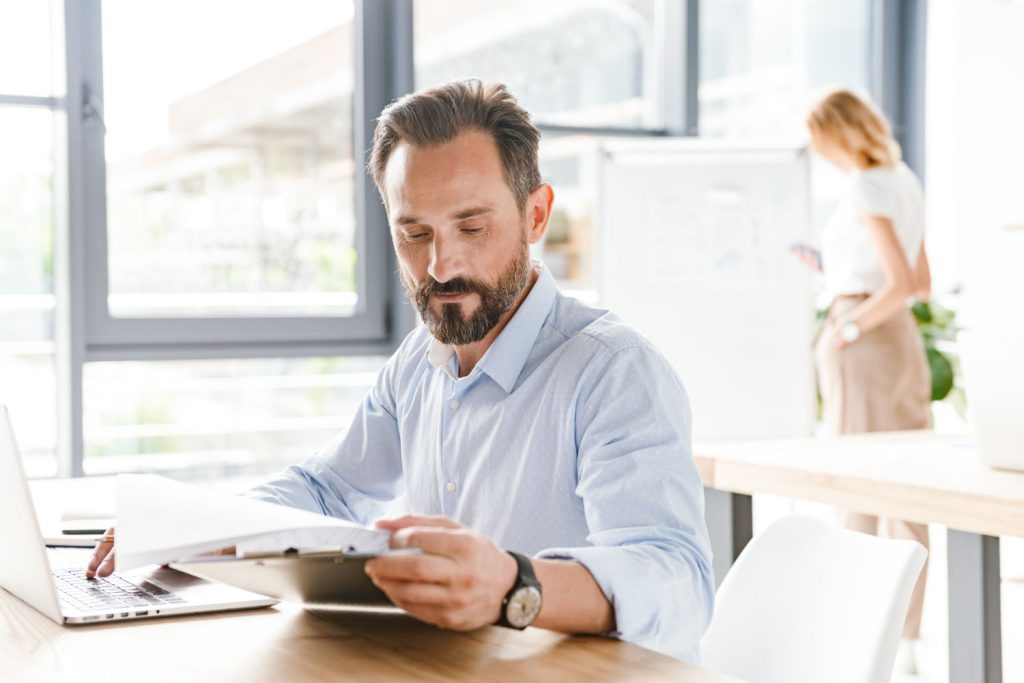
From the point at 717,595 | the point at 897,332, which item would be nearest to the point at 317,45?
the point at 897,332

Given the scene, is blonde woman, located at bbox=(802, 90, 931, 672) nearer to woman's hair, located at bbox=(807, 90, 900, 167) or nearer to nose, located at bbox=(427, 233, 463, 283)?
woman's hair, located at bbox=(807, 90, 900, 167)

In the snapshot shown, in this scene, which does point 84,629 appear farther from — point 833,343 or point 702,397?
point 702,397

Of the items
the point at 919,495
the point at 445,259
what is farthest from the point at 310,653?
the point at 919,495

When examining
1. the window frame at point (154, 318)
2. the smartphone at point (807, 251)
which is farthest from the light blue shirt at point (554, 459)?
the smartphone at point (807, 251)

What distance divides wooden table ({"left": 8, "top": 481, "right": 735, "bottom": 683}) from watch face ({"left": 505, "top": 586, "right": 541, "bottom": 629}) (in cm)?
4

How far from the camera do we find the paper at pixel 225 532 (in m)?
0.98

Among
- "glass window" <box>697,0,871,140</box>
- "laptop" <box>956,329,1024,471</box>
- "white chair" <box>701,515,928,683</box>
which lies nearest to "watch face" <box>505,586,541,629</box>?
"white chair" <box>701,515,928,683</box>

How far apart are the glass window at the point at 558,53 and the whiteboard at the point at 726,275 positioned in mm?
419

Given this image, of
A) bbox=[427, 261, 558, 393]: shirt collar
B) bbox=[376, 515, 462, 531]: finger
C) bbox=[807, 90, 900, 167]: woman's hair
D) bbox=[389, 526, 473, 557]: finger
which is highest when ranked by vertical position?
bbox=[807, 90, 900, 167]: woman's hair

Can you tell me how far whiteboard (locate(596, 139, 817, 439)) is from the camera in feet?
14.3

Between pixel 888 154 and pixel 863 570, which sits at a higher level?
pixel 888 154

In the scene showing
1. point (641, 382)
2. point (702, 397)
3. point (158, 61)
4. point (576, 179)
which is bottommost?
point (702, 397)

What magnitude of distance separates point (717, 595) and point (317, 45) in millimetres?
3143

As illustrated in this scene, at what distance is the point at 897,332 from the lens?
384cm
